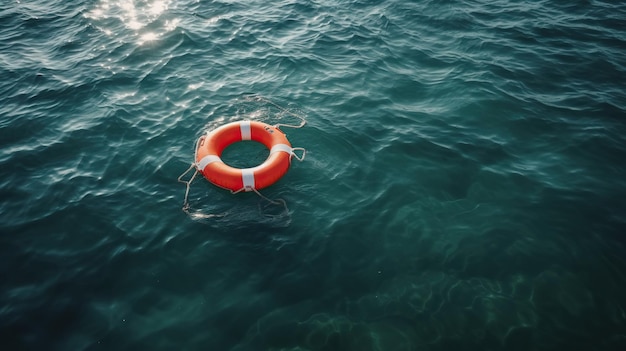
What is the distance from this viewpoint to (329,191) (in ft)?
20.9

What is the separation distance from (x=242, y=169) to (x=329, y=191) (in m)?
1.57

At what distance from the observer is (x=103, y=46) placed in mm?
10055

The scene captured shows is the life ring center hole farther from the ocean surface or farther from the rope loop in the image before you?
the rope loop

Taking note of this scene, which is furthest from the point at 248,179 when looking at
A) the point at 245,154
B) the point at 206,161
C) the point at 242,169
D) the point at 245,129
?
the point at 245,129

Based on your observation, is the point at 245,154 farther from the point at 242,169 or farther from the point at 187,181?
the point at 187,181

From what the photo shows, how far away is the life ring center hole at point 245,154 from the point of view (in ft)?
23.1

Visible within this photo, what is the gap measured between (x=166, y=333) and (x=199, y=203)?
86.5 inches

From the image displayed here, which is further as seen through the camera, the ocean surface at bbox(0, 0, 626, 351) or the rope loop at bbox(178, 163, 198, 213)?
the rope loop at bbox(178, 163, 198, 213)

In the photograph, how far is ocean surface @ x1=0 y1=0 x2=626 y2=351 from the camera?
4.70 m

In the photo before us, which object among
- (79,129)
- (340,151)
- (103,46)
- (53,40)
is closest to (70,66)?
(103,46)

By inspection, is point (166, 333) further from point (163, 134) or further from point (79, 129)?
point (79, 129)

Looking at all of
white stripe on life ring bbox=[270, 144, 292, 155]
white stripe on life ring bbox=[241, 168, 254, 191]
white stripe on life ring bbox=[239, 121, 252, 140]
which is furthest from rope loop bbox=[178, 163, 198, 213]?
white stripe on life ring bbox=[270, 144, 292, 155]

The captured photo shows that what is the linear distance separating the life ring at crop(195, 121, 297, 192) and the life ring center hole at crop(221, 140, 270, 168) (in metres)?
0.19

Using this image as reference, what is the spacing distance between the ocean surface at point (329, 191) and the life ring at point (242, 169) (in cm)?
28
